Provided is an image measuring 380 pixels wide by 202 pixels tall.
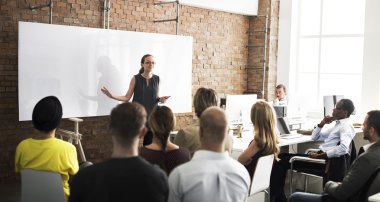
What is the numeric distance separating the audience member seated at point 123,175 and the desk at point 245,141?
289 cm

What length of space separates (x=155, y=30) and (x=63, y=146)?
4.96 m

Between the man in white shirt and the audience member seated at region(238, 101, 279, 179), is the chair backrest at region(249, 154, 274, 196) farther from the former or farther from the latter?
the man in white shirt

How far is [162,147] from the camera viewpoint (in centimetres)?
302

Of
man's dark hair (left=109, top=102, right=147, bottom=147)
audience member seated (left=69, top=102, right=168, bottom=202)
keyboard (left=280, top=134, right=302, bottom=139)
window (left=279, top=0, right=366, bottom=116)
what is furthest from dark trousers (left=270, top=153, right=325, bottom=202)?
window (left=279, top=0, right=366, bottom=116)

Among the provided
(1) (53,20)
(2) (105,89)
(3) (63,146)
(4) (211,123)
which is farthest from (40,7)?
(4) (211,123)

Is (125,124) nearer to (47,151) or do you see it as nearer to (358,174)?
(47,151)

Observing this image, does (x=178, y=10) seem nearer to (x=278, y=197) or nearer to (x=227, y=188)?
(x=278, y=197)

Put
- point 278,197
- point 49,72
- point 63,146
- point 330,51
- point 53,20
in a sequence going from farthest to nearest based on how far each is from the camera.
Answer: point 330,51
point 53,20
point 49,72
point 278,197
point 63,146

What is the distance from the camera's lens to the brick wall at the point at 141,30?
5.84m

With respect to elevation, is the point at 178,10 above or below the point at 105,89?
above

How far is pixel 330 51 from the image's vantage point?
363 inches

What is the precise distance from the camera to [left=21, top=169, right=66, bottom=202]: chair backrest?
267cm

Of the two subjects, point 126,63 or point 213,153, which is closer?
point 213,153

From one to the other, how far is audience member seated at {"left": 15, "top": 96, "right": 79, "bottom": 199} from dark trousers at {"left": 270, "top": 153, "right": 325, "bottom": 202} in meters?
2.88
